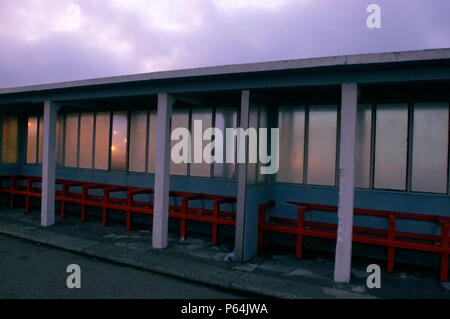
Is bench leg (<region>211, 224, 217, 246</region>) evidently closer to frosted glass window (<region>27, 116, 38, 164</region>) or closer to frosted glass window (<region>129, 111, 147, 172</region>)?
frosted glass window (<region>129, 111, 147, 172</region>)

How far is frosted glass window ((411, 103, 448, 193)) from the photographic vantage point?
240 inches

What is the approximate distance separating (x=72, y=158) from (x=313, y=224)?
8046mm

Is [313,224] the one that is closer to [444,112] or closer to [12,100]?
[444,112]

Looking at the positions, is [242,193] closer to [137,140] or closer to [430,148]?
[430,148]

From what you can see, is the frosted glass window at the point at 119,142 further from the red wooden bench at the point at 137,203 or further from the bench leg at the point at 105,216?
the bench leg at the point at 105,216

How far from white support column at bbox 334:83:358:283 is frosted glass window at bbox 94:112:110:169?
721 cm

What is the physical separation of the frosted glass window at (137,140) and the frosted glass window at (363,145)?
5.65 m

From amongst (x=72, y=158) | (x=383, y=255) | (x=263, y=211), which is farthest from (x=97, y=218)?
(x=383, y=255)

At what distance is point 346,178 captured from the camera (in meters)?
5.07

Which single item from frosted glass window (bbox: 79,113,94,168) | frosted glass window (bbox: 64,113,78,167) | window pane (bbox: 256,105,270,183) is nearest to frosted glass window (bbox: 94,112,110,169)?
frosted glass window (bbox: 79,113,94,168)

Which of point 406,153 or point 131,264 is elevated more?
point 406,153

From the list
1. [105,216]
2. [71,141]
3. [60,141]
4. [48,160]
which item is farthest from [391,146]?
[60,141]

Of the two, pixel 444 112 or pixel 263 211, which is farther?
pixel 263 211
